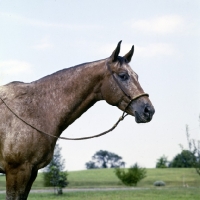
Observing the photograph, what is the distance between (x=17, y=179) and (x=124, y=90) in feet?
7.22

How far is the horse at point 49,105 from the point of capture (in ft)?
22.6

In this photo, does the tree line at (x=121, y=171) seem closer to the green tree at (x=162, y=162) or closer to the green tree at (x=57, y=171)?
the green tree at (x=57, y=171)

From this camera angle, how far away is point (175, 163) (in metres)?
115

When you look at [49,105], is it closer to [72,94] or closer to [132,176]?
[72,94]

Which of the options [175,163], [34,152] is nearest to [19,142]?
[34,152]

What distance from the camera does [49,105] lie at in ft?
24.0

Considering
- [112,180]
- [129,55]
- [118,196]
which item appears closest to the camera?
[129,55]

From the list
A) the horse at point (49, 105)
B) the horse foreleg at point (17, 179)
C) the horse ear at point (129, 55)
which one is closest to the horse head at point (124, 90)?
the horse at point (49, 105)

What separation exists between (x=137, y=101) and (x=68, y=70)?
4.58 feet

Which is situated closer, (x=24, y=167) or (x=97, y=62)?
→ (x=24, y=167)

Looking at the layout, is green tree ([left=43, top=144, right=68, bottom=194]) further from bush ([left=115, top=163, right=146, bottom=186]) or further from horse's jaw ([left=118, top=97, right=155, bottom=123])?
horse's jaw ([left=118, top=97, right=155, bottom=123])

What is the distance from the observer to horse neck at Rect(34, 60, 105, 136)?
7.32 m

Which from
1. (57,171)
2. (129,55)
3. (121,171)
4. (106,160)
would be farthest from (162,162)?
Result: (129,55)

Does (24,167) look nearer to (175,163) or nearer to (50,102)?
(50,102)
